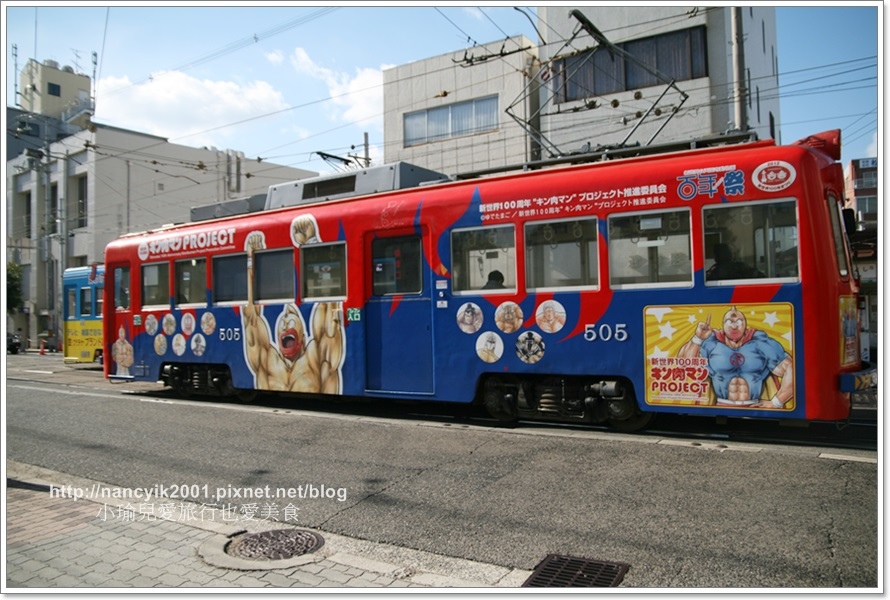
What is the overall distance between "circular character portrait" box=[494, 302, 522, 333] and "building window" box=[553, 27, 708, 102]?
1321 centimetres

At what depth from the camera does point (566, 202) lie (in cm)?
830

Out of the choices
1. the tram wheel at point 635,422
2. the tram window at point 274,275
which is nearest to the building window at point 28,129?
the tram window at point 274,275

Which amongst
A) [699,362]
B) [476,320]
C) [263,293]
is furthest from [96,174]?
[699,362]

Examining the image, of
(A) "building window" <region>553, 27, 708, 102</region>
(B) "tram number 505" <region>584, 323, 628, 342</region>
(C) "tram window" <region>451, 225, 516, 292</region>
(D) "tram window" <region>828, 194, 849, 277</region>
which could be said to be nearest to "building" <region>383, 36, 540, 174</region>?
(A) "building window" <region>553, 27, 708, 102</region>

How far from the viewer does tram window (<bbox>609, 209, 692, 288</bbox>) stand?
7605mm

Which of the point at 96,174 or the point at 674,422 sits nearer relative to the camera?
the point at 674,422

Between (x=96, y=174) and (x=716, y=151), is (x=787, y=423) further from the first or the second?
(x=96, y=174)

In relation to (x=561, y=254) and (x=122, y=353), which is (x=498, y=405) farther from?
(x=122, y=353)

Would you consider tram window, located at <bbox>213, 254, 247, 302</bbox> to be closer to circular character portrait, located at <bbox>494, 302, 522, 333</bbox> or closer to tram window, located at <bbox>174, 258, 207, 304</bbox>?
tram window, located at <bbox>174, 258, 207, 304</bbox>

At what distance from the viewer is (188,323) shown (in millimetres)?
12562

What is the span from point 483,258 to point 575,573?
5.22m

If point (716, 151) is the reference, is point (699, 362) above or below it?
below

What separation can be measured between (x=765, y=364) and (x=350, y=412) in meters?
6.17

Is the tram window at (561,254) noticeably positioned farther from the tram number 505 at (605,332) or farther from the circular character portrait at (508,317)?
the tram number 505 at (605,332)
